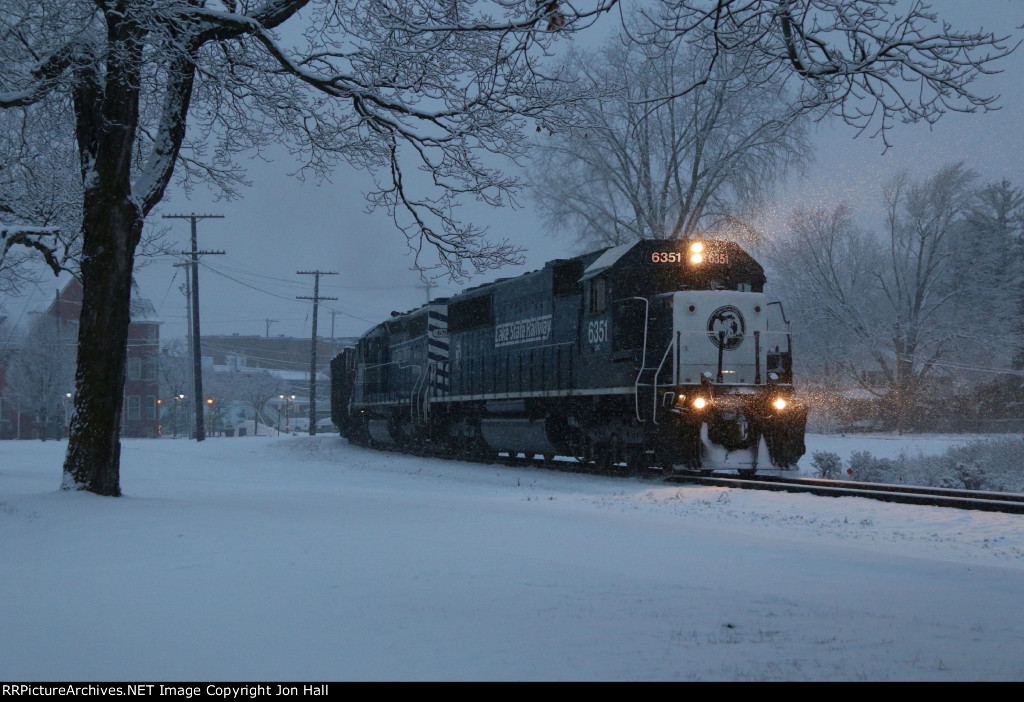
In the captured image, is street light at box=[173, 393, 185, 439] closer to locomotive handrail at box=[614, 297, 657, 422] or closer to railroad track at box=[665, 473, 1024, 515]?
locomotive handrail at box=[614, 297, 657, 422]

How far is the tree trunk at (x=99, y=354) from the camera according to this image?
37.5ft

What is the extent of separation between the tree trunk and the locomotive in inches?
319

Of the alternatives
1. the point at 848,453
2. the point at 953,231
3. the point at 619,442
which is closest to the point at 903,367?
the point at 953,231

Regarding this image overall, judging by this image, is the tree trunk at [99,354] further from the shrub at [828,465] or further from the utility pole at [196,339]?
the utility pole at [196,339]

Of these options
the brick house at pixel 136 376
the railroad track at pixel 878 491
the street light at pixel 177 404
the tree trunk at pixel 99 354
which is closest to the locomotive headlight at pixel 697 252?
the railroad track at pixel 878 491

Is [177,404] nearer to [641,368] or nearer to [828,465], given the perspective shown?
[828,465]

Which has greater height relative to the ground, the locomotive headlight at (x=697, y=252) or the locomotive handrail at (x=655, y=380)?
the locomotive headlight at (x=697, y=252)

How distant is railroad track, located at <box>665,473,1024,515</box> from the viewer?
11578 millimetres

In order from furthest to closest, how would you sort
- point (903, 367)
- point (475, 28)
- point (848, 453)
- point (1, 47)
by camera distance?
point (903, 367), point (848, 453), point (1, 47), point (475, 28)

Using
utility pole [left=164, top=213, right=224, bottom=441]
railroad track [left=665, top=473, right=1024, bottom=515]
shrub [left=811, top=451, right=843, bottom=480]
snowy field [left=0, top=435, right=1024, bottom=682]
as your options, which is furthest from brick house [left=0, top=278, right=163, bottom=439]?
snowy field [left=0, top=435, right=1024, bottom=682]

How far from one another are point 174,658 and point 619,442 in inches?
518

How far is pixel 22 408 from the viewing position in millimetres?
62750

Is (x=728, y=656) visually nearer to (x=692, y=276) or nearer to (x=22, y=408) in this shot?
(x=692, y=276)

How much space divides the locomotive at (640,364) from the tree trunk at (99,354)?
8107 millimetres
